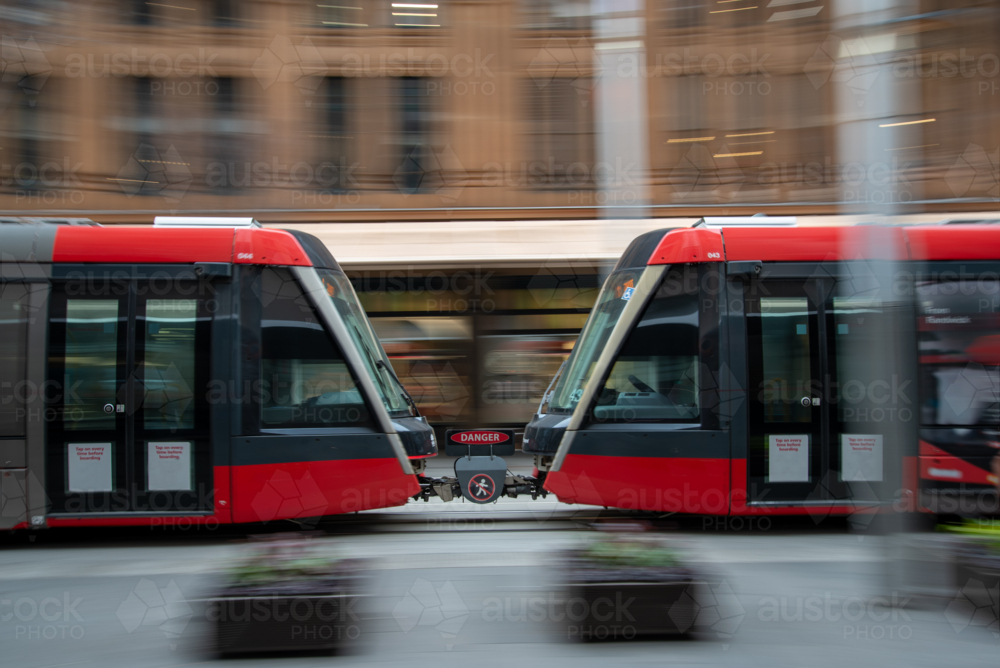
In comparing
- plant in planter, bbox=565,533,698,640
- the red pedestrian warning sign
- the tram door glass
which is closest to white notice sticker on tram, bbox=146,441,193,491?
the red pedestrian warning sign

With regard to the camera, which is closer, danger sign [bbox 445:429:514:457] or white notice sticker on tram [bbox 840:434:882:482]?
white notice sticker on tram [bbox 840:434:882:482]

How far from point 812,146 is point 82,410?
13.2 m

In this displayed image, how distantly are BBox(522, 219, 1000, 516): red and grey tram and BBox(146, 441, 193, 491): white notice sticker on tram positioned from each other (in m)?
3.52

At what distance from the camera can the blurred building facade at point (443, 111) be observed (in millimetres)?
13875

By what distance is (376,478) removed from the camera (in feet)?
22.5

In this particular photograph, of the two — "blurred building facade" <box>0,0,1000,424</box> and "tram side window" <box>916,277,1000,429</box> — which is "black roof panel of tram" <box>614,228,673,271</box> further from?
"blurred building facade" <box>0,0,1000,424</box>

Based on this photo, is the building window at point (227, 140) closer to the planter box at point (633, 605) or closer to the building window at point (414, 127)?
the building window at point (414, 127)

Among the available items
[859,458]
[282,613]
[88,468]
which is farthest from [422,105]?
[282,613]

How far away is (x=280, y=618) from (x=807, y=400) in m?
5.06

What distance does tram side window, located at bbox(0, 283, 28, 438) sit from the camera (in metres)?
6.54

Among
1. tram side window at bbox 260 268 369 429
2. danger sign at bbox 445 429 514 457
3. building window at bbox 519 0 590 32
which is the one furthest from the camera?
building window at bbox 519 0 590 32

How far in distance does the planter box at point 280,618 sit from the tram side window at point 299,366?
116 inches

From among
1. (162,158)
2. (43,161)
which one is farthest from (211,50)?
(43,161)

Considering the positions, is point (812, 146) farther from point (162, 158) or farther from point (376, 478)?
point (162, 158)
